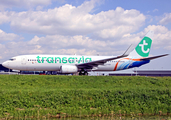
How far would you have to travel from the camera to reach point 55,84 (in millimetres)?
18859

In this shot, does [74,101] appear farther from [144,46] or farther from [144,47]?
[144,46]

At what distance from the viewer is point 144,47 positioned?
35.7 metres

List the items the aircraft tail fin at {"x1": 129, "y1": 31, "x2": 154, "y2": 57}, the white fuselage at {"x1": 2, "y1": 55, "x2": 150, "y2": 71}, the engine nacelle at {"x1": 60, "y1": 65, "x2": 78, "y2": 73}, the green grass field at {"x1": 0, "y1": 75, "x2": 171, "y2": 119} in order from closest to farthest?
the green grass field at {"x1": 0, "y1": 75, "x2": 171, "y2": 119} → the engine nacelle at {"x1": 60, "y1": 65, "x2": 78, "y2": 73} → the white fuselage at {"x1": 2, "y1": 55, "x2": 150, "y2": 71} → the aircraft tail fin at {"x1": 129, "y1": 31, "x2": 154, "y2": 57}

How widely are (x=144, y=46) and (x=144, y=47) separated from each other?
0.21m

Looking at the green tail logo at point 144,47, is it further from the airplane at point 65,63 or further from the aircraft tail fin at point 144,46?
the airplane at point 65,63

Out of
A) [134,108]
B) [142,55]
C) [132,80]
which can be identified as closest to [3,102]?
[134,108]

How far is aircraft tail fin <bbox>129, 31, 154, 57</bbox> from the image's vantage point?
3534 centimetres

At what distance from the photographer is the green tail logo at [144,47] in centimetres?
3538

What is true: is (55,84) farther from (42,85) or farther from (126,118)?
(126,118)

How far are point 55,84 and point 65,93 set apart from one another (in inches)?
155

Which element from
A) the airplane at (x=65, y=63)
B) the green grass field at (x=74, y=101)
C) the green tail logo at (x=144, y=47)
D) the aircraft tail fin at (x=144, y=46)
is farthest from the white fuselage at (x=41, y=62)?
the green tail logo at (x=144, y=47)

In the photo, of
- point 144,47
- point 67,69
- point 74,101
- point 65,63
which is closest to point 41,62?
point 65,63

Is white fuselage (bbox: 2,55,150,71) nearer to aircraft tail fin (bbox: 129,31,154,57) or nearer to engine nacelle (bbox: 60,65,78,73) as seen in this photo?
engine nacelle (bbox: 60,65,78,73)

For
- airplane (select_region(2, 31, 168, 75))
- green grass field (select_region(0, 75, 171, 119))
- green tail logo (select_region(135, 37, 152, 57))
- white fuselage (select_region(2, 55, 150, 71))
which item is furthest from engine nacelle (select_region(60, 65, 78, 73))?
green tail logo (select_region(135, 37, 152, 57))
